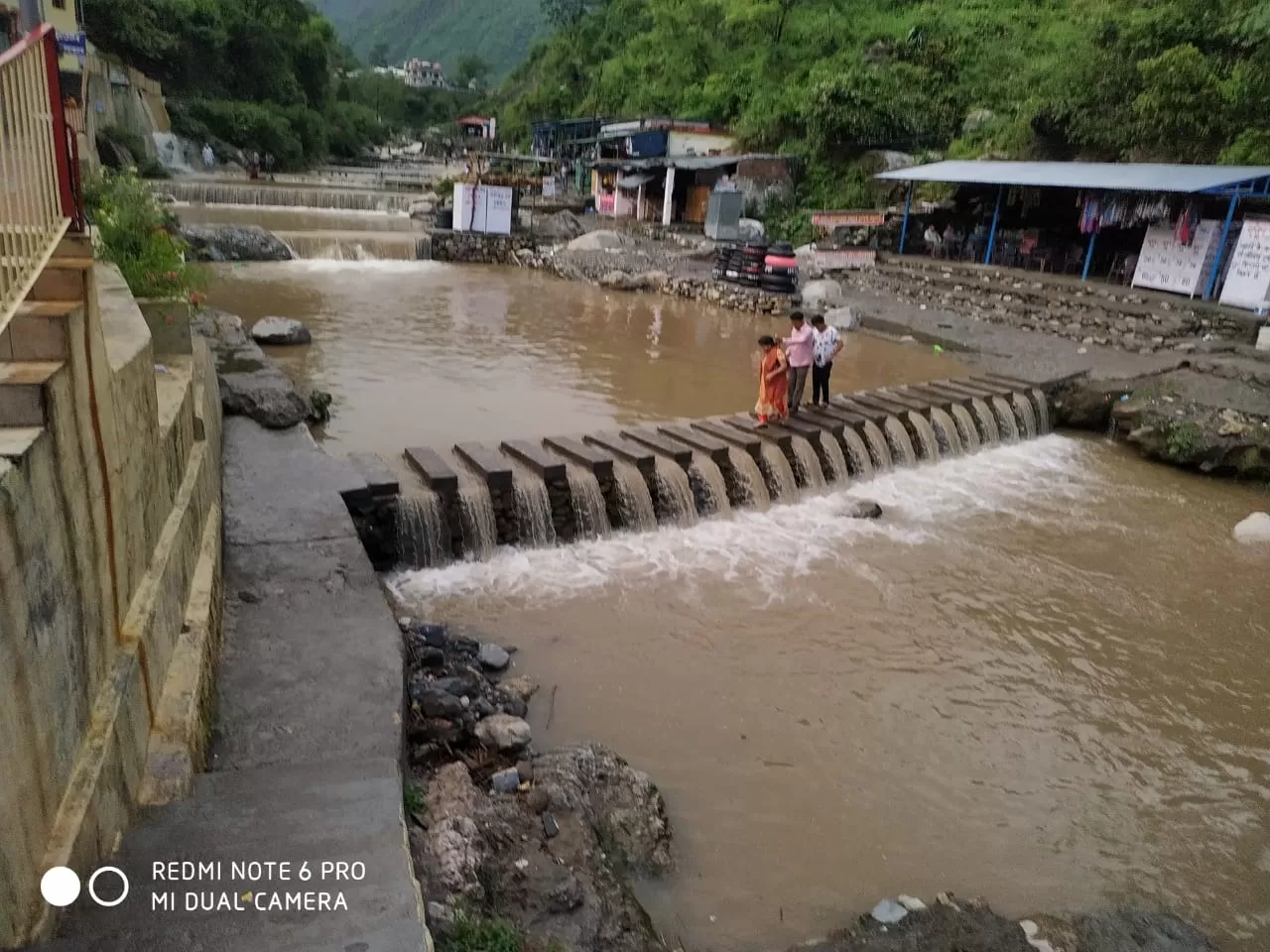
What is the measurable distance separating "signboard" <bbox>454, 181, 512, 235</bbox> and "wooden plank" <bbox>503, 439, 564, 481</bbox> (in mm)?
21625

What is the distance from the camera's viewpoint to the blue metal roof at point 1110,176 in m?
17.9

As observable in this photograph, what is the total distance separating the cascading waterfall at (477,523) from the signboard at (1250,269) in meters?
17.7

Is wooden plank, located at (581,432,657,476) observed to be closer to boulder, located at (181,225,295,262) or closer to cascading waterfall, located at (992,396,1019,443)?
cascading waterfall, located at (992,396,1019,443)

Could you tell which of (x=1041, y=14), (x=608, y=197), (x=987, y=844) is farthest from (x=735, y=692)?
(x=1041, y=14)

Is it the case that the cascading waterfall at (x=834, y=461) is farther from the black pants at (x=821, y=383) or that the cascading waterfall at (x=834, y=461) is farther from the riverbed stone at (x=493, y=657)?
the riverbed stone at (x=493, y=657)

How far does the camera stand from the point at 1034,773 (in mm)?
6254

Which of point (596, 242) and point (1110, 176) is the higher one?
point (1110, 176)

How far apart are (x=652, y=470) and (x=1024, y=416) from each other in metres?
7.64

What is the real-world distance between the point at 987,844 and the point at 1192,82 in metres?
25.6

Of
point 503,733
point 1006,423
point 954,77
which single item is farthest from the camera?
point 954,77

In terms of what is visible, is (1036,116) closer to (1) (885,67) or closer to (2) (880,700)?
(1) (885,67)

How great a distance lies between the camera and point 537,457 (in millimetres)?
9602

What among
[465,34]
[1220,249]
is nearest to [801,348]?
[1220,249]

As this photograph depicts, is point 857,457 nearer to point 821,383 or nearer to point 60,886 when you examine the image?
point 821,383
